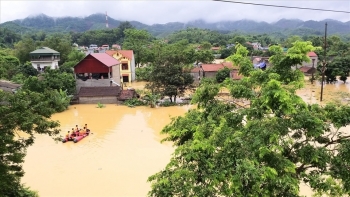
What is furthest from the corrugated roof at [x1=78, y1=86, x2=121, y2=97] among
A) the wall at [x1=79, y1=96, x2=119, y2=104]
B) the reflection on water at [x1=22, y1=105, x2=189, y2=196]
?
the reflection on water at [x1=22, y1=105, x2=189, y2=196]

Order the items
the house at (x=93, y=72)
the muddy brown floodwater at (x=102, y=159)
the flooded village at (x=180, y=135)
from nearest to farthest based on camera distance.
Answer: the flooded village at (x=180, y=135) → the muddy brown floodwater at (x=102, y=159) → the house at (x=93, y=72)

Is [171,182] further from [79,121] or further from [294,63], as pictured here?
[79,121]

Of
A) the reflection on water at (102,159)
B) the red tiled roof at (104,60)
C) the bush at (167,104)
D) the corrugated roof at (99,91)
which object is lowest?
the reflection on water at (102,159)

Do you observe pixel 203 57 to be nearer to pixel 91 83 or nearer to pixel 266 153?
pixel 91 83

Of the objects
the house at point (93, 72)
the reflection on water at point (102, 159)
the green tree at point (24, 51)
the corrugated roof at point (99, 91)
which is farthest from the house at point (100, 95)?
the green tree at point (24, 51)

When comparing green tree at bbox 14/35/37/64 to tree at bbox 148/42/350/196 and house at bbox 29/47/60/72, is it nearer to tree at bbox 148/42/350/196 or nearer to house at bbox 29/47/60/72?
house at bbox 29/47/60/72

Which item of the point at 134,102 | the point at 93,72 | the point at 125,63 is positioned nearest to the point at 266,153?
→ the point at 134,102

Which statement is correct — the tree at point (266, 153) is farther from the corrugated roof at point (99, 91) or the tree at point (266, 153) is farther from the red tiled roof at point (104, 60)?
the red tiled roof at point (104, 60)

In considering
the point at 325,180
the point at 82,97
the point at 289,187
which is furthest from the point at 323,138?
the point at 82,97
